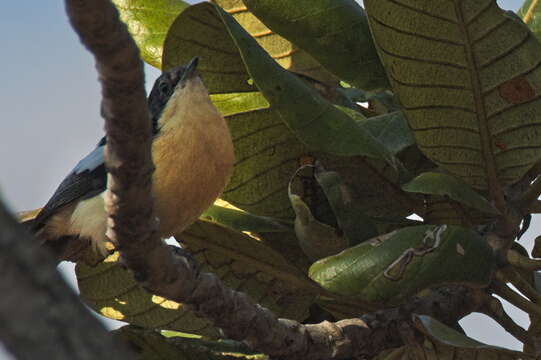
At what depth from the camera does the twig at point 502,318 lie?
2.30 metres

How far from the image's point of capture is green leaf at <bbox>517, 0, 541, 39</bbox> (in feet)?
9.05

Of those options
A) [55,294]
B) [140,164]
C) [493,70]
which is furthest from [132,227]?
[493,70]

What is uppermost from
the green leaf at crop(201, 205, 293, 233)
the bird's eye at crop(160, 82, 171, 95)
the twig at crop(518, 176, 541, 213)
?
the bird's eye at crop(160, 82, 171, 95)

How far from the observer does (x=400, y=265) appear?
6.23ft

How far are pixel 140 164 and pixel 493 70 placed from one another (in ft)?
3.97

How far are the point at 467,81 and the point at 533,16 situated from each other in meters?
0.76

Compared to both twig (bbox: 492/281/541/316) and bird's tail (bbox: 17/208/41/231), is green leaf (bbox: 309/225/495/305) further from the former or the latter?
bird's tail (bbox: 17/208/41/231)

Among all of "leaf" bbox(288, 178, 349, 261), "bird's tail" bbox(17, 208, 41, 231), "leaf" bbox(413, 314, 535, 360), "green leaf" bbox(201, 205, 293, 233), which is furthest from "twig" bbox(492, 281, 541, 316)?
"bird's tail" bbox(17, 208, 41, 231)

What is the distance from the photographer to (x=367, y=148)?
2.10 metres

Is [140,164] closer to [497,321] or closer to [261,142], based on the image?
[261,142]

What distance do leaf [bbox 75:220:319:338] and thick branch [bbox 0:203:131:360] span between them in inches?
71.3

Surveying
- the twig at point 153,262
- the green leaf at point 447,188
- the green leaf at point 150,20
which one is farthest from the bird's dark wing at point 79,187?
the green leaf at point 447,188

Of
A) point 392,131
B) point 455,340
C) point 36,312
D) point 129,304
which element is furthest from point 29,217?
point 36,312

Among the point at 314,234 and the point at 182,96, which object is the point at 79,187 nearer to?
the point at 182,96
